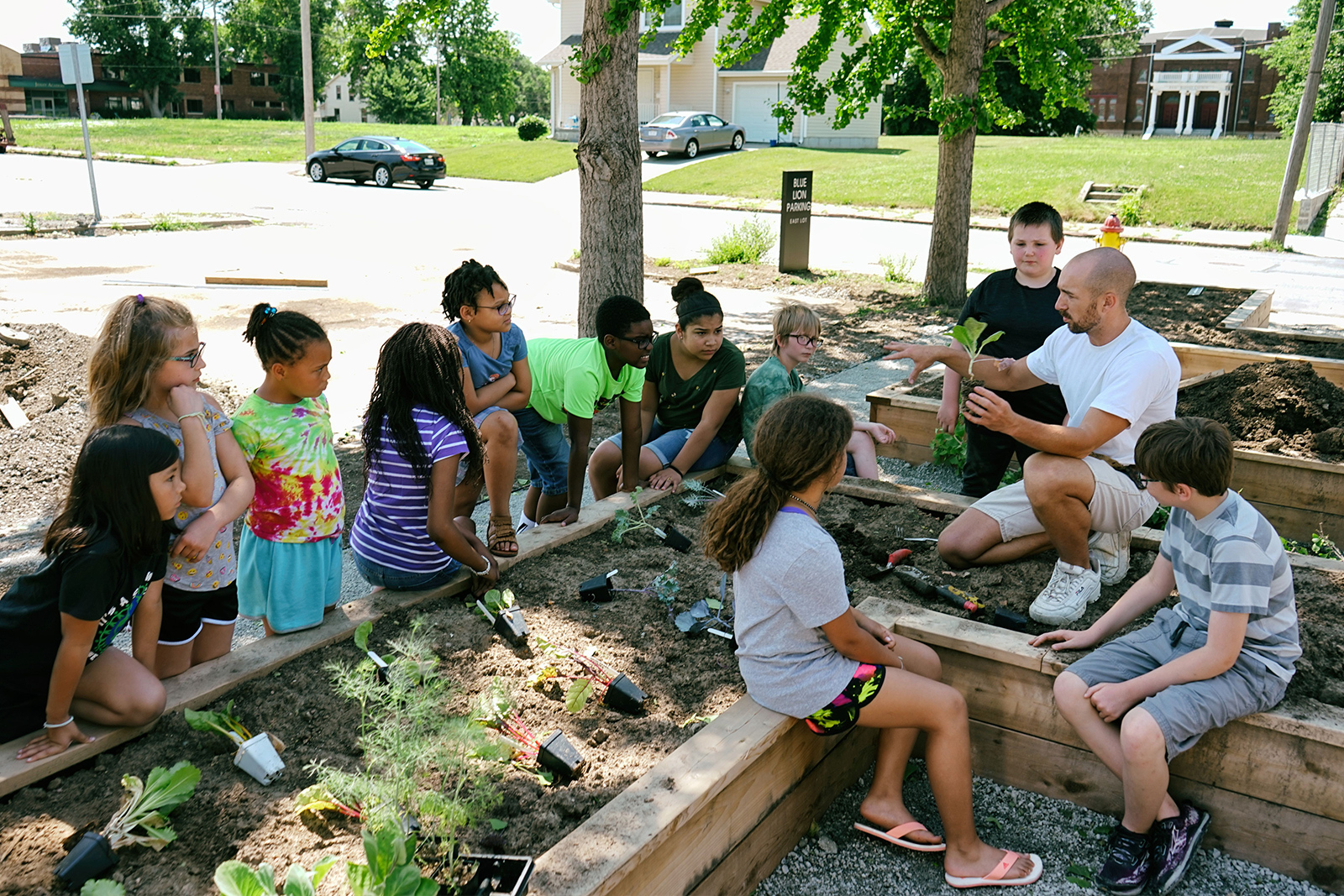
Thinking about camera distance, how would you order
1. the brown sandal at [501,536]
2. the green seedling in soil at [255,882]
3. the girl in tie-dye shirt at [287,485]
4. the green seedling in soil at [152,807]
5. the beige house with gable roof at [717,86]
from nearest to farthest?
the green seedling in soil at [255,882] → the green seedling in soil at [152,807] → the girl in tie-dye shirt at [287,485] → the brown sandal at [501,536] → the beige house with gable roof at [717,86]

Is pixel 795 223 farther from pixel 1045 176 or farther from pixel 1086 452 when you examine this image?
pixel 1045 176

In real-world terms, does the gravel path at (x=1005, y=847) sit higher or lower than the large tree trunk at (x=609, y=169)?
lower

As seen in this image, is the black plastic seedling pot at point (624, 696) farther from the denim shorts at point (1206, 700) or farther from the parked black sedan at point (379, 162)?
the parked black sedan at point (379, 162)

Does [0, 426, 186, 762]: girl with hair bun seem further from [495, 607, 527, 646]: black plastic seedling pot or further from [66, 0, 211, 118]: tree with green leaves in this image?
[66, 0, 211, 118]: tree with green leaves

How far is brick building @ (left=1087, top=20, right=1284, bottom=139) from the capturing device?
231 feet

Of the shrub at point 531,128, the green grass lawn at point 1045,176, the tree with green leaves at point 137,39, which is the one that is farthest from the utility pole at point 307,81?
the tree with green leaves at point 137,39

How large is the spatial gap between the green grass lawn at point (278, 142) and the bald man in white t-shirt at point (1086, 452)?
30.6 metres

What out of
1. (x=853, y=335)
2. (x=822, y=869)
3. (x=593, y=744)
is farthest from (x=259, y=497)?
(x=853, y=335)

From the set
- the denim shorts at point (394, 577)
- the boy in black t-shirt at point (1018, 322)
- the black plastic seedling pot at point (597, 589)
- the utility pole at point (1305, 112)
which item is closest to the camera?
the denim shorts at point (394, 577)

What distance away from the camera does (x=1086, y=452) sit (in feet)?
12.4

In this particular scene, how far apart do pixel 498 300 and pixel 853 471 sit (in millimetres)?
2170

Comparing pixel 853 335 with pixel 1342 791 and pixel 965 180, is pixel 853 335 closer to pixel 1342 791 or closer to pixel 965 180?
pixel 965 180

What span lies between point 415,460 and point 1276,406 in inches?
198

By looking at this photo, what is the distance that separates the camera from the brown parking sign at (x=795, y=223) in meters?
14.8
